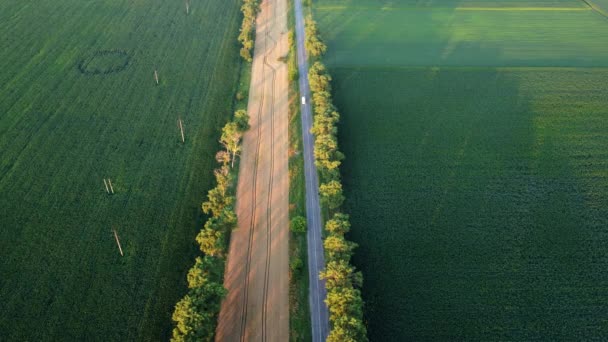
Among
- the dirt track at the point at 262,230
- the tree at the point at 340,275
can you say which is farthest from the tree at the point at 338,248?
the dirt track at the point at 262,230

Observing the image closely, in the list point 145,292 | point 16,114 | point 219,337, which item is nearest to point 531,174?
point 219,337

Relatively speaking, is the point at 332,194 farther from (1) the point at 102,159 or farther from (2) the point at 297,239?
(1) the point at 102,159

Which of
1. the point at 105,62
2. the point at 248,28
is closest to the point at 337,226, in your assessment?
the point at 248,28

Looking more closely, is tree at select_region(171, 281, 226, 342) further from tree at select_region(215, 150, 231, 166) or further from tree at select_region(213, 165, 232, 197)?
tree at select_region(215, 150, 231, 166)

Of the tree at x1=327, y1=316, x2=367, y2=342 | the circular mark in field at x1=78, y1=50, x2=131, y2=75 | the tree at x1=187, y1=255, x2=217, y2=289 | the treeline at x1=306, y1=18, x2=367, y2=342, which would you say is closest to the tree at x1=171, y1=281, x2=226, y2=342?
the tree at x1=187, y1=255, x2=217, y2=289

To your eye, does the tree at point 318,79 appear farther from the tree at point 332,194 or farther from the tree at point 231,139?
the tree at point 332,194

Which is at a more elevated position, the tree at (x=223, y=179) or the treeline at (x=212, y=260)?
the tree at (x=223, y=179)

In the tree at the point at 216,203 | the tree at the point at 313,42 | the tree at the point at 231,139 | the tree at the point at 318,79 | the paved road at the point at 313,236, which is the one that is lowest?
the paved road at the point at 313,236
